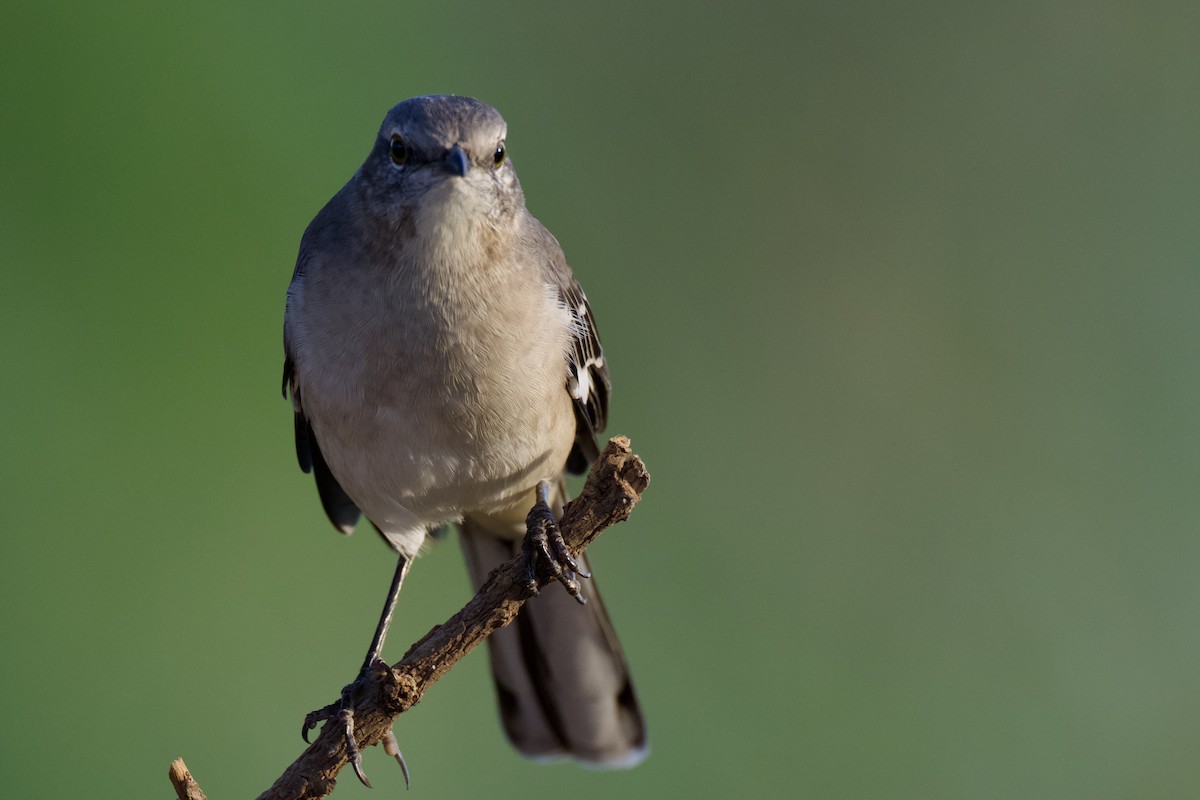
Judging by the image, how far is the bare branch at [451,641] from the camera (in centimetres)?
250

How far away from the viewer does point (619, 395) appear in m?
4.80

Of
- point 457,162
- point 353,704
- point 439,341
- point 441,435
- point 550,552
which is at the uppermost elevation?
point 457,162

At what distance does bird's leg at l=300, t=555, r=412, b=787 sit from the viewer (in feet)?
8.49

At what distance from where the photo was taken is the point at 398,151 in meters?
2.83

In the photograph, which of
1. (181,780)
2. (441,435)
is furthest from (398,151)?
(181,780)

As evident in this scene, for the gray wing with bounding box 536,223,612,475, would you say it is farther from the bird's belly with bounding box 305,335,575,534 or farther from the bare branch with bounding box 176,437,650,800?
the bare branch with bounding box 176,437,650,800

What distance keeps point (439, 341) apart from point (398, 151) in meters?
0.49

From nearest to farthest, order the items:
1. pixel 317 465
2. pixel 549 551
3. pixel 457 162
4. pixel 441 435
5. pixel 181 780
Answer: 1. pixel 181 780
2. pixel 457 162
3. pixel 549 551
4. pixel 441 435
5. pixel 317 465

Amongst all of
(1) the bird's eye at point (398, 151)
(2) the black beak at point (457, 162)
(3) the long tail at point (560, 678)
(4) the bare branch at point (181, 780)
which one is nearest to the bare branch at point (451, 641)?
(4) the bare branch at point (181, 780)

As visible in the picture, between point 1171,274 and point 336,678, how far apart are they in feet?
13.3

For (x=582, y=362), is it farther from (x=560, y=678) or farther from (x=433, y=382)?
(x=560, y=678)

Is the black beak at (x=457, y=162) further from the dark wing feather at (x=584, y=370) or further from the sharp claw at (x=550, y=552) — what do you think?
the sharp claw at (x=550, y=552)

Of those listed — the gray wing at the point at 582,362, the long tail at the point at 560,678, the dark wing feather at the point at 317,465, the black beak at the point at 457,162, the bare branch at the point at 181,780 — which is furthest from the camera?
the long tail at the point at 560,678

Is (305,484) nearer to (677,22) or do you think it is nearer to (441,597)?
(441,597)
